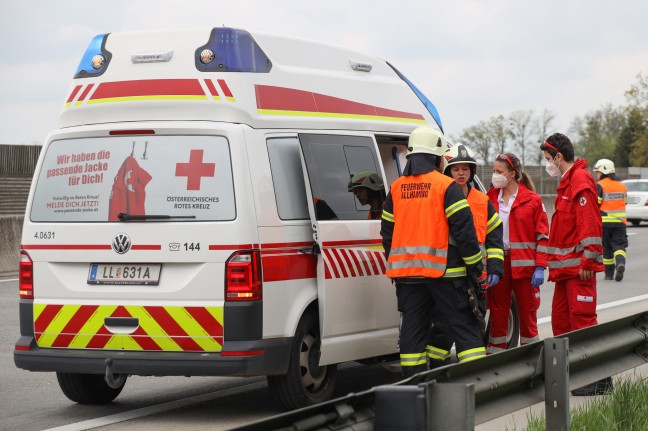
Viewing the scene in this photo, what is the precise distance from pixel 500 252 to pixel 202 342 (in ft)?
8.23

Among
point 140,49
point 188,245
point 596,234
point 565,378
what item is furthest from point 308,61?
point 565,378

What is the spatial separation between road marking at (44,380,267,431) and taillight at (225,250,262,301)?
4.08 ft

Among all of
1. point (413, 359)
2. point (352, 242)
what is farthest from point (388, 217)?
point (413, 359)

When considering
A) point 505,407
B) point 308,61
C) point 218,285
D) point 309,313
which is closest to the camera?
point 505,407

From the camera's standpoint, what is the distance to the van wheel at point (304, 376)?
782 centimetres

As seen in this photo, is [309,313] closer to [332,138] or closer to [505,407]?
[332,138]

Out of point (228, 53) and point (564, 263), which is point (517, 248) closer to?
point (564, 263)

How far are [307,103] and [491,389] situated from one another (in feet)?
12.1

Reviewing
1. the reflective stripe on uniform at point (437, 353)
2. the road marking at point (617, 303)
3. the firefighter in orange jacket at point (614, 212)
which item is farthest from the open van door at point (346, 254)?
the firefighter in orange jacket at point (614, 212)

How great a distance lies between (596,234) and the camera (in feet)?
29.6

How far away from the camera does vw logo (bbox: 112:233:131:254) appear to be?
773 centimetres

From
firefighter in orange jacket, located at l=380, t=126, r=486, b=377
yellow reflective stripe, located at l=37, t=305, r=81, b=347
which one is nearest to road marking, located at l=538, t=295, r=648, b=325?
firefighter in orange jacket, located at l=380, t=126, r=486, b=377

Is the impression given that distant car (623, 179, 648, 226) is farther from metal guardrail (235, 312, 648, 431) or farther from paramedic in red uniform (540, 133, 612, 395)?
metal guardrail (235, 312, 648, 431)

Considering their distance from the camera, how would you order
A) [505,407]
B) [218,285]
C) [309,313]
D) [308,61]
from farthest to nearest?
[308,61] < [309,313] < [218,285] < [505,407]
